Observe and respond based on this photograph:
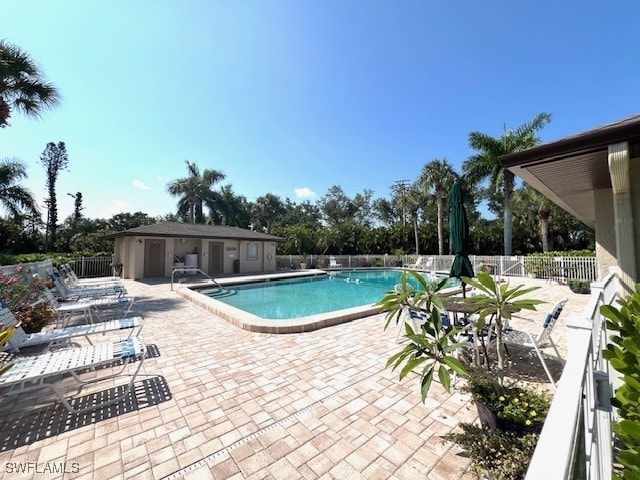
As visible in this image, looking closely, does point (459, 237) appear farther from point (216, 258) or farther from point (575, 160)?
point (216, 258)

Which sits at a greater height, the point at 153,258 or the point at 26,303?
the point at 153,258

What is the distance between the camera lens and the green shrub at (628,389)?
1.05m

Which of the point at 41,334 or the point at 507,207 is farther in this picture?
the point at 507,207

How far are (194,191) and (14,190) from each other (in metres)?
13.5

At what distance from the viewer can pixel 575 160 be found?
362cm

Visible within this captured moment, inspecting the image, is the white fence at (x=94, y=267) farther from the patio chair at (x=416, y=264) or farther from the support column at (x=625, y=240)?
the patio chair at (x=416, y=264)

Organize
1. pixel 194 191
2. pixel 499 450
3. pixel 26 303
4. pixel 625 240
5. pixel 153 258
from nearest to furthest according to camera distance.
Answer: pixel 499 450 → pixel 625 240 → pixel 26 303 → pixel 153 258 → pixel 194 191

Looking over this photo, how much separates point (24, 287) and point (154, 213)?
37.7 metres

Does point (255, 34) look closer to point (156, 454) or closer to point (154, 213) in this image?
point (156, 454)

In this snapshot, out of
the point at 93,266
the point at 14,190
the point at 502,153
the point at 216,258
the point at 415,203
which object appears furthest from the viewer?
the point at 415,203

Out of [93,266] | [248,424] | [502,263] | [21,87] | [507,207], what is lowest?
[248,424]

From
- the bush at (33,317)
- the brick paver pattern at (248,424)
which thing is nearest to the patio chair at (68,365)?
the brick paver pattern at (248,424)

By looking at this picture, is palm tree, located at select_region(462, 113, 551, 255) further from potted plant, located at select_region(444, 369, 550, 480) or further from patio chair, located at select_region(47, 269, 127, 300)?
patio chair, located at select_region(47, 269, 127, 300)

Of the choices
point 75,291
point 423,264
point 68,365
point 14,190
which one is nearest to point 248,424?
point 68,365
